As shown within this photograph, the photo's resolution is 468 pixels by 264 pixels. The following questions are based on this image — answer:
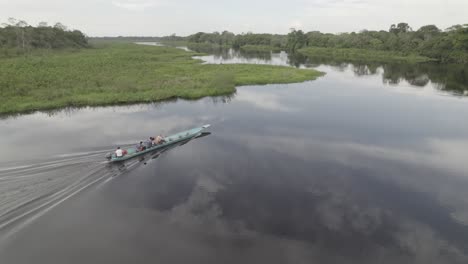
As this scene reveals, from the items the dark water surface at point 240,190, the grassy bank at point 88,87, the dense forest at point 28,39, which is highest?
the dense forest at point 28,39

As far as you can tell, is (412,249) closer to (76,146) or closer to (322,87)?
(76,146)

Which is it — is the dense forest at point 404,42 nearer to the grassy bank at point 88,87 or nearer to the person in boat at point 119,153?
the grassy bank at point 88,87

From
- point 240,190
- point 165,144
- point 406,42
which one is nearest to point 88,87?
point 165,144

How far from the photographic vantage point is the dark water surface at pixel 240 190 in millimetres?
12508

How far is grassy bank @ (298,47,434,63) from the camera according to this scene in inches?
3741

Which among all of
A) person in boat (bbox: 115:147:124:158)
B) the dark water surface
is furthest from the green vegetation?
person in boat (bbox: 115:147:124:158)

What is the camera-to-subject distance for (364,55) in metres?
109

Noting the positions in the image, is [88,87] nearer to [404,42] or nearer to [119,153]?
[119,153]

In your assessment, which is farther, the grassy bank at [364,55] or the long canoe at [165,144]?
the grassy bank at [364,55]

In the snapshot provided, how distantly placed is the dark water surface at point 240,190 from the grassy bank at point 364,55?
75.8 m

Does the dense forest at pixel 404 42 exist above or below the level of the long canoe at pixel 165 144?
above

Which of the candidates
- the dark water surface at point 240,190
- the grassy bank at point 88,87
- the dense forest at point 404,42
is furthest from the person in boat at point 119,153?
the dense forest at point 404,42

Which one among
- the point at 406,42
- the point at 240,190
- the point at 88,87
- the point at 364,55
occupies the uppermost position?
the point at 406,42

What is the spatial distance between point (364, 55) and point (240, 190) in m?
110
